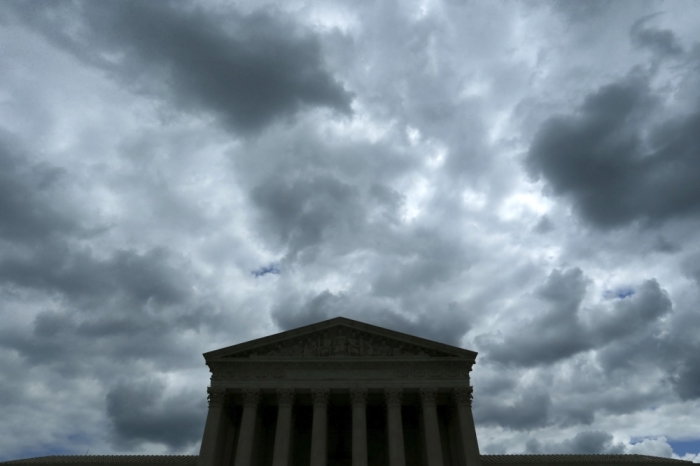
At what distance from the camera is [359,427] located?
36.7 metres

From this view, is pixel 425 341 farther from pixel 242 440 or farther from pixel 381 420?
pixel 242 440

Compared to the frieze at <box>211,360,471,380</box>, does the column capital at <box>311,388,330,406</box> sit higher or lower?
lower

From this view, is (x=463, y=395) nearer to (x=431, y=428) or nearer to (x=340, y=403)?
(x=431, y=428)

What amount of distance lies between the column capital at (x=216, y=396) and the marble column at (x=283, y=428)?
4474mm

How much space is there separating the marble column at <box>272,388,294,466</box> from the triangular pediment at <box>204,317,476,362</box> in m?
3.17

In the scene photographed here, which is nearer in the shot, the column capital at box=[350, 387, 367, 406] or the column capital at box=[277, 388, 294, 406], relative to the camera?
the column capital at box=[350, 387, 367, 406]

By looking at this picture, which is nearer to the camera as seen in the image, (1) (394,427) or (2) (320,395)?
(1) (394,427)

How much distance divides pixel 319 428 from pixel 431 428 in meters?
8.61

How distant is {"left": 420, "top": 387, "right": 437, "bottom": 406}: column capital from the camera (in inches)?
1487

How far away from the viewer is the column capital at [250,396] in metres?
38.0

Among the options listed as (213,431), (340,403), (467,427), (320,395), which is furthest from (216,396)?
(467,427)

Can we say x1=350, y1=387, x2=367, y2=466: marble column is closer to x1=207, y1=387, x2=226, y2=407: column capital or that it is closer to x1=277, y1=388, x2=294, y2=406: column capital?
x1=277, y1=388, x2=294, y2=406: column capital

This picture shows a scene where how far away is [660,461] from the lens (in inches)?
1678

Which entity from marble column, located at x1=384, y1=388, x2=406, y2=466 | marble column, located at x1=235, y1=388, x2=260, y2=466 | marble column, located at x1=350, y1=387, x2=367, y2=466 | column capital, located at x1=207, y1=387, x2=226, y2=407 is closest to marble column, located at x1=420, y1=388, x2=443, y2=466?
marble column, located at x1=384, y1=388, x2=406, y2=466
